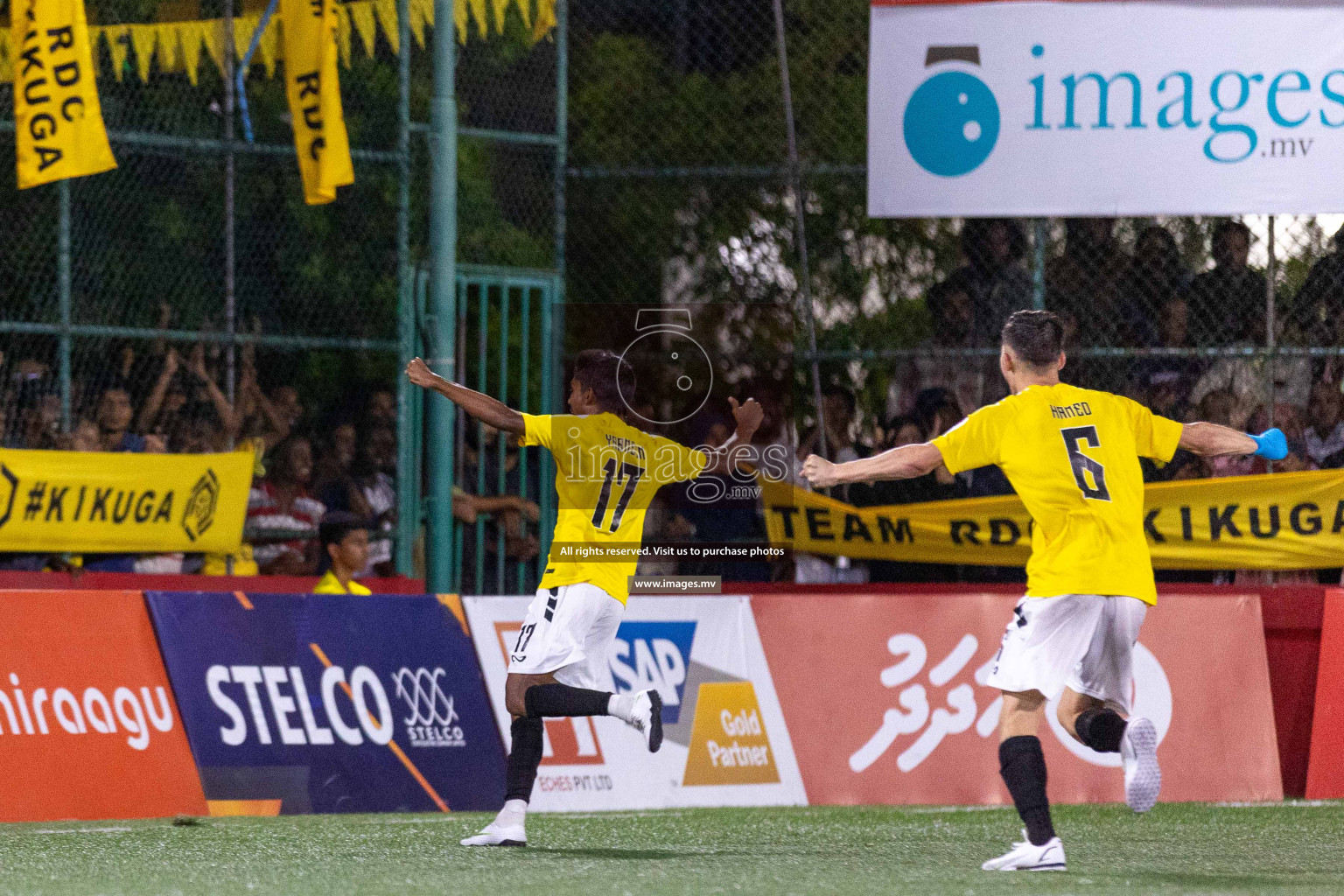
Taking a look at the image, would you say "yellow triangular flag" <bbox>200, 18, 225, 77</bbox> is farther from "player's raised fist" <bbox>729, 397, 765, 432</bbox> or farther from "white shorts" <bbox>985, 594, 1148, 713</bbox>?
"white shorts" <bbox>985, 594, 1148, 713</bbox>

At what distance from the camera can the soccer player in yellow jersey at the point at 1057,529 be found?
6.74 m

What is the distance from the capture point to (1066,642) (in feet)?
22.2

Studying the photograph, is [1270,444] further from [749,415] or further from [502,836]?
[749,415]

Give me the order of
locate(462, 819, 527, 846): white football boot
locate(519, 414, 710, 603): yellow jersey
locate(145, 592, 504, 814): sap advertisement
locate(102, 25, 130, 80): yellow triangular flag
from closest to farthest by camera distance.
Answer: locate(462, 819, 527, 846): white football boot < locate(519, 414, 710, 603): yellow jersey < locate(145, 592, 504, 814): sap advertisement < locate(102, 25, 130, 80): yellow triangular flag

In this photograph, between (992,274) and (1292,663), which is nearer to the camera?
(1292,663)

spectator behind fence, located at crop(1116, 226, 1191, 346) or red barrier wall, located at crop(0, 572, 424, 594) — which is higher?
spectator behind fence, located at crop(1116, 226, 1191, 346)

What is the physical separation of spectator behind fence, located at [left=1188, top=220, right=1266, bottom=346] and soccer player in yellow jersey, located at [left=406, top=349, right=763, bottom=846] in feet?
15.5

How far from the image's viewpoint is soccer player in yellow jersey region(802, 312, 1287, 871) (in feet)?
22.1

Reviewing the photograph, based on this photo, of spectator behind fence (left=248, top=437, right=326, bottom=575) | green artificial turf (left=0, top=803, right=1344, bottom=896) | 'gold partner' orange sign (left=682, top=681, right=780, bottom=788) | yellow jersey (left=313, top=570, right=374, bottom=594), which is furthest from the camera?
spectator behind fence (left=248, top=437, right=326, bottom=575)

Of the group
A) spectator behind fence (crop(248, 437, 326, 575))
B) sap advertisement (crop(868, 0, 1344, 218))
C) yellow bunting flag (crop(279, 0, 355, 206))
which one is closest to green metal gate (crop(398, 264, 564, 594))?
spectator behind fence (crop(248, 437, 326, 575))

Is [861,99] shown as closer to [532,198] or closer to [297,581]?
[532,198]

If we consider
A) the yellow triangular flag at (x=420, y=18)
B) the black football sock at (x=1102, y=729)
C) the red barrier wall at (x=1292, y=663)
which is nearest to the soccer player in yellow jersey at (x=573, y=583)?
the black football sock at (x=1102, y=729)

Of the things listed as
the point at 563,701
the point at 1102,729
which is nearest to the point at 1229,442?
the point at 1102,729

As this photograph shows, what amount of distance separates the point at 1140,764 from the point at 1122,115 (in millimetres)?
6040
